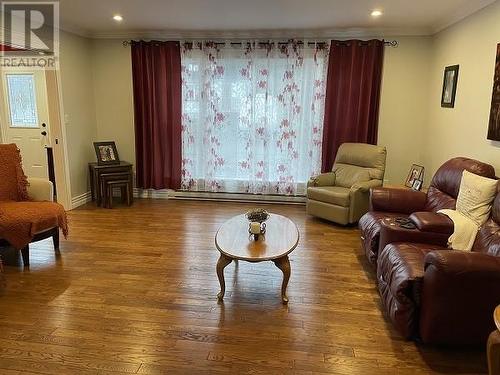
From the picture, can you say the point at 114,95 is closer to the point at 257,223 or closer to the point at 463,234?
the point at 257,223

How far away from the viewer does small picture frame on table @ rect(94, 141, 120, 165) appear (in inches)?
207

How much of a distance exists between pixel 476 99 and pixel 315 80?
83.8 inches

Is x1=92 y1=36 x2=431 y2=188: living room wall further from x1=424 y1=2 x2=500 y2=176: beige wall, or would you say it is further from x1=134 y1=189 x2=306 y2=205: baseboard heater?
x1=134 y1=189 x2=306 y2=205: baseboard heater

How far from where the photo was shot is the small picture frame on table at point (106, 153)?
5258 mm

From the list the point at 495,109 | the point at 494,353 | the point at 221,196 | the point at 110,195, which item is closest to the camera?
the point at 494,353

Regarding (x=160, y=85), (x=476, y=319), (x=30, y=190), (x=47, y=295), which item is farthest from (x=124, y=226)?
(x=476, y=319)

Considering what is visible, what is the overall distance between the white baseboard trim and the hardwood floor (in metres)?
1.37

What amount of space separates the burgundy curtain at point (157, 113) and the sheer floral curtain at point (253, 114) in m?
0.13

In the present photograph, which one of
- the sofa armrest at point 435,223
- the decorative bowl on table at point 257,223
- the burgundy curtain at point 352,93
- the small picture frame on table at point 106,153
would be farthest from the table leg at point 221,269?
the small picture frame on table at point 106,153

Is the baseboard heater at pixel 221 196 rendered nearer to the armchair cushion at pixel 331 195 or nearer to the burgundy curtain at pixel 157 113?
the burgundy curtain at pixel 157 113

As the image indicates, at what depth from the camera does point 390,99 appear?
5.06 meters

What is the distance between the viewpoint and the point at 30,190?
3646mm

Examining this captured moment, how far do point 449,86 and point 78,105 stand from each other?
4.73 m

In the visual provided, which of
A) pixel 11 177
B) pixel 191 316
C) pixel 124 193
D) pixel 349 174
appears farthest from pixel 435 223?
pixel 124 193
